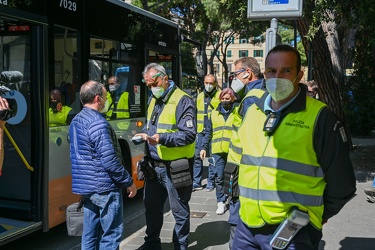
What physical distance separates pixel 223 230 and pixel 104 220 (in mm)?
2218

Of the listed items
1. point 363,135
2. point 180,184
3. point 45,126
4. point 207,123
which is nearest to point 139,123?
point 207,123

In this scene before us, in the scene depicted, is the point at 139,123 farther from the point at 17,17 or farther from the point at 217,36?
the point at 217,36

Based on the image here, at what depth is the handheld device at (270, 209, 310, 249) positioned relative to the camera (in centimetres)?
250

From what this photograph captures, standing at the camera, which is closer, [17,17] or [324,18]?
[17,17]

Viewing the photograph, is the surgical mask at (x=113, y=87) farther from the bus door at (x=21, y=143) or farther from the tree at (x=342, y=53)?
the tree at (x=342, y=53)

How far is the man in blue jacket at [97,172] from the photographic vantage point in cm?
380

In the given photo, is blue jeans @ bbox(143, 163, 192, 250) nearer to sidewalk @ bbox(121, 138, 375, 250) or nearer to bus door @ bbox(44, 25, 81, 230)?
sidewalk @ bbox(121, 138, 375, 250)

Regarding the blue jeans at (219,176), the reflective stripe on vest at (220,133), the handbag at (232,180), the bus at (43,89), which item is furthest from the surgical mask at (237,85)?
the blue jeans at (219,176)

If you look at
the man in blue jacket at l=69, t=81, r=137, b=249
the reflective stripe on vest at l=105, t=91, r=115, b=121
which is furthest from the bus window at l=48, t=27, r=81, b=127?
the man in blue jacket at l=69, t=81, r=137, b=249

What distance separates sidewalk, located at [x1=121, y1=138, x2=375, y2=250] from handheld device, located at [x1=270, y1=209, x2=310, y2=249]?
2.64 metres

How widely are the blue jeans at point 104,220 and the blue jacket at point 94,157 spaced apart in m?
0.10

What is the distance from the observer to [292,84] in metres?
2.70

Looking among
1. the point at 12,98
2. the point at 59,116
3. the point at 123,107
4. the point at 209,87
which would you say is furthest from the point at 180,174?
the point at 209,87

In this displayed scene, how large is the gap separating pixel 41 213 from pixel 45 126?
915 millimetres
